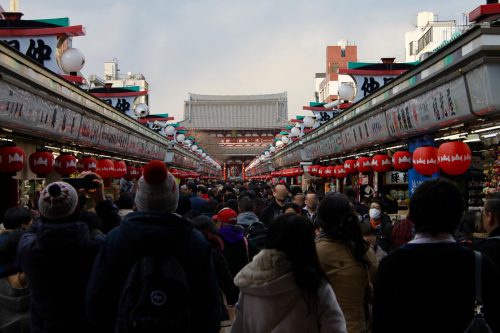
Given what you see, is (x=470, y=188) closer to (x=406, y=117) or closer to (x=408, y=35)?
(x=406, y=117)

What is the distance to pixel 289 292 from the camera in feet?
10.4

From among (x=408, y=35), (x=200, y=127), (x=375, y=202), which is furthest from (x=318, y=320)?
(x=200, y=127)

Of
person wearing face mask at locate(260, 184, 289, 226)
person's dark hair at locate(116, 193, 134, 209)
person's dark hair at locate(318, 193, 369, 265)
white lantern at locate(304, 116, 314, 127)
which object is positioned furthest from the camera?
white lantern at locate(304, 116, 314, 127)

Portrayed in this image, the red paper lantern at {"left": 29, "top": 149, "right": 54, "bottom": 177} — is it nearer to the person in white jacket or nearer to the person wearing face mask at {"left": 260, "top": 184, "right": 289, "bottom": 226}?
the person wearing face mask at {"left": 260, "top": 184, "right": 289, "bottom": 226}

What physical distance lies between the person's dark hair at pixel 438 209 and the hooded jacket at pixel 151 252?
1.16 m

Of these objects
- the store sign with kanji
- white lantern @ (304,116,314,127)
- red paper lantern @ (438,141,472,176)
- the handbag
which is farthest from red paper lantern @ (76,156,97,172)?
white lantern @ (304,116,314,127)

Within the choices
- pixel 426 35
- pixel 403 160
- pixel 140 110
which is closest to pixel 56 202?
pixel 403 160

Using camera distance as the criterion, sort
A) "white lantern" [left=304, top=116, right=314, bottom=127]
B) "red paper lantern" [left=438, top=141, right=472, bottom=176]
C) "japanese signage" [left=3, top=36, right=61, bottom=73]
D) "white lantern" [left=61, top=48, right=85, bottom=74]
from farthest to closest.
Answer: "white lantern" [left=304, top=116, right=314, bottom=127] < "japanese signage" [left=3, top=36, right=61, bottom=73] < "white lantern" [left=61, top=48, right=85, bottom=74] < "red paper lantern" [left=438, top=141, right=472, bottom=176]

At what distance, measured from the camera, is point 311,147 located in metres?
26.0

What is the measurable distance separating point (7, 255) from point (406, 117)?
8.22 metres

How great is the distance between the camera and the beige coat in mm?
4023

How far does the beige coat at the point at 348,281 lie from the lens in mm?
4023

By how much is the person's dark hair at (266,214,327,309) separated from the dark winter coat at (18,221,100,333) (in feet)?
4.18

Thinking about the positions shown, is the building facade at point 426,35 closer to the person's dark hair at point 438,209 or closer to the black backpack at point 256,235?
the black backpack at point 256,235
